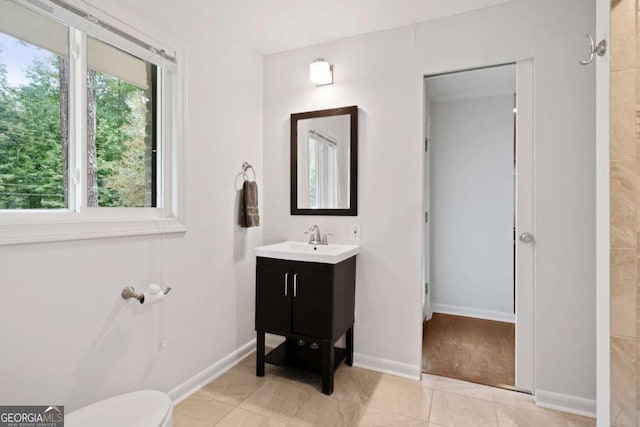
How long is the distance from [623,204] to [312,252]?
5.07 ft

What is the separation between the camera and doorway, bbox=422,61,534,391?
312 cm

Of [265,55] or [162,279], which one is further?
[265,55]

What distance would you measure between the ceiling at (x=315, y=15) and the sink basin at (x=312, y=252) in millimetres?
1578

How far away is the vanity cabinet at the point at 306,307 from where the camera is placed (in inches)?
81.2

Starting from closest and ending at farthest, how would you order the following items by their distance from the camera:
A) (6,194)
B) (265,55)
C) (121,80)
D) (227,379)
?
(6,194) → (121,80) → (227,379) → (265,55)

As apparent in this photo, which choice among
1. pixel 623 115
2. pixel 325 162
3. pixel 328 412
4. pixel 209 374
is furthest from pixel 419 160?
pixel 209 374

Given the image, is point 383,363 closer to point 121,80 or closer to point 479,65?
point 479,65

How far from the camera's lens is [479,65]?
2121mm

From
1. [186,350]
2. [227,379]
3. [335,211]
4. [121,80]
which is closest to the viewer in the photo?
[121,80]

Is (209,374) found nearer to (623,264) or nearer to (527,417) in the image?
(527,417)

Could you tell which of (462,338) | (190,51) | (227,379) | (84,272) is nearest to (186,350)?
(227,379)

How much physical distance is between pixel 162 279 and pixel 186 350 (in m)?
0.51

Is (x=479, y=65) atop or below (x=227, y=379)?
atop

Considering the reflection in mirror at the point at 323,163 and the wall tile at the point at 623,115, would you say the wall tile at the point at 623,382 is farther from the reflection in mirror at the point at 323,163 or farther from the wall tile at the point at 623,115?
the reflection in mirror at the point at 323,163
